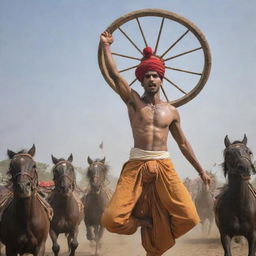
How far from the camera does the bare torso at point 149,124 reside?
16.9 ft

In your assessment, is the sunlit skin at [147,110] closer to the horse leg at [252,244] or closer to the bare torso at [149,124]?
the bare torso at [149,124]

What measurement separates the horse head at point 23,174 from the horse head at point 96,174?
542cm

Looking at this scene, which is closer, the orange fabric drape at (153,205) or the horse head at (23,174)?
the orange fabric drape at (153,205)

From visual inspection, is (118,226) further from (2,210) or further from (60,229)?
(60,229)

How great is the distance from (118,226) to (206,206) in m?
13.9

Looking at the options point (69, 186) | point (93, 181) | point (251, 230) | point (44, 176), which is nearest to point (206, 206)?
point (93, 181)

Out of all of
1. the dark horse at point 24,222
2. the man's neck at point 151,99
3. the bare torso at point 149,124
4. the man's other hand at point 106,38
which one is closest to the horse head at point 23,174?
the dark horse at point 24,222

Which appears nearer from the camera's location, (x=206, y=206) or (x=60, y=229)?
(x=60, y=229)

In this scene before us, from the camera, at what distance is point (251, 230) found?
25.5 ft

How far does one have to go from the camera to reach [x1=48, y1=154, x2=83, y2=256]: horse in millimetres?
10266

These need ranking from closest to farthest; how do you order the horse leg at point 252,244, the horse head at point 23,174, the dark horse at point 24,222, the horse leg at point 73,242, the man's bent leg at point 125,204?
the man's bent leg at point 125,204 → the horse head at point 23,174 → the dark horse at point 24,222 → the horse leg at point 252,244 → the horse leg at point 73,242

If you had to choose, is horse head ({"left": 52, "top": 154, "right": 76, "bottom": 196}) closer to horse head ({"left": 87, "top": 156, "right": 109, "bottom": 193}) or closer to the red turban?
horse head ({"left": 87, "top": 156, "right": 109, "bottom": 193})

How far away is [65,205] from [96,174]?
99.1 inches

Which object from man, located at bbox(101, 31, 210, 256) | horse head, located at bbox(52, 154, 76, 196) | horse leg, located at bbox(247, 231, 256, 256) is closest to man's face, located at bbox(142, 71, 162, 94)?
man, located at bbox(101, 31, 210, 256)
